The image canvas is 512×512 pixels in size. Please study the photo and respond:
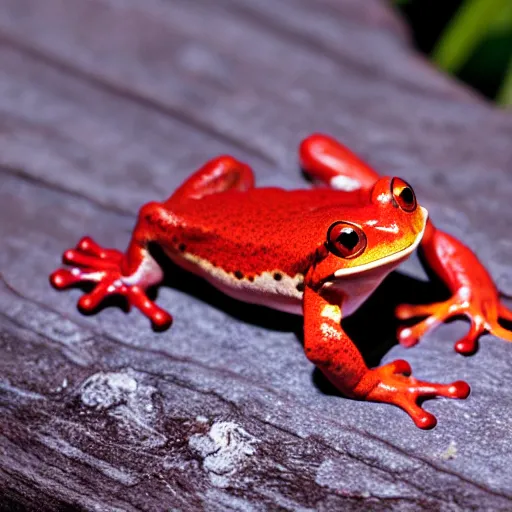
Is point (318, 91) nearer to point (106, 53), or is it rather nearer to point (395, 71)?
point (395, 71)

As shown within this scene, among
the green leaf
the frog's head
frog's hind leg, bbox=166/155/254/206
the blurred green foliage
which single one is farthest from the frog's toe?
the green leaf

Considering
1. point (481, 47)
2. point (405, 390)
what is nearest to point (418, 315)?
point (405, 390)

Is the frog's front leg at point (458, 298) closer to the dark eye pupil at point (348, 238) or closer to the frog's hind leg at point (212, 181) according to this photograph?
the dark eye pupil at point (348, 238)

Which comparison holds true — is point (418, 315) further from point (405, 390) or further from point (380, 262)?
point (380, 262)

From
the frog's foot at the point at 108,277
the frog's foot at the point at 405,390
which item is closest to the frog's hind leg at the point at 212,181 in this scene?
the frog's foot at the point at 108,277

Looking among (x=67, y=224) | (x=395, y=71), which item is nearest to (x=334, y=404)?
(x=67, y=224)
